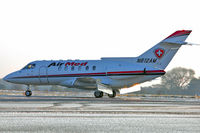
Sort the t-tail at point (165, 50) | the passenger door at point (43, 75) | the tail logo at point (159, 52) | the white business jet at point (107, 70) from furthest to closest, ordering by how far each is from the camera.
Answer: the passenger door at point (43, 75), the tail logo at point (159, 52), the white business jet at point (107, 70), the t-tail at point (165, 50)

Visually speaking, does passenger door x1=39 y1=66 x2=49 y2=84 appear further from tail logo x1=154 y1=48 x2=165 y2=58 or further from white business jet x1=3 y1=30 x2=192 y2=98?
tail logo x1=154 y1=48 x2=165 y2=58

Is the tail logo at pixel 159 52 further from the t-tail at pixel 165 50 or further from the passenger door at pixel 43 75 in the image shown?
the passenger door at pixel 43 75

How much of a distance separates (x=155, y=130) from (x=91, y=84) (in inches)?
907

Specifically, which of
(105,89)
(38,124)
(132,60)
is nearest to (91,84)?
(105,89)

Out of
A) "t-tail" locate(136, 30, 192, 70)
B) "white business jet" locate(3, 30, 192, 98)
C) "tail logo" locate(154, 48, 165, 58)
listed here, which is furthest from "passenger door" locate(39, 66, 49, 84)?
"tail logo" locate(154, 48, 165, 58)

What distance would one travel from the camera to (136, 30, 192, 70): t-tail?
29.8 meters

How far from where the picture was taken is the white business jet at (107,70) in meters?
30.1

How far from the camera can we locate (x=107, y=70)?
31703 millimetres

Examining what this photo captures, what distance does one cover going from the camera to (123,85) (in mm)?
31531

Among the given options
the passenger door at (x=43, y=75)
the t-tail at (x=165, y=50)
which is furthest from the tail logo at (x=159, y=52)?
the passenger door at (x=43, y=75)

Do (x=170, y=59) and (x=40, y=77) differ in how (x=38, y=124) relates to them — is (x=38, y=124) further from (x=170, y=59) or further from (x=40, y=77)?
(x=40, y=77)

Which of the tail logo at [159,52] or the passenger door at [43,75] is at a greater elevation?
the tail logo at [159,52]

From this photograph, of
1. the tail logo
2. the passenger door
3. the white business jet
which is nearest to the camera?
the white business jet

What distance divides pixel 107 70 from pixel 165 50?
523cm
